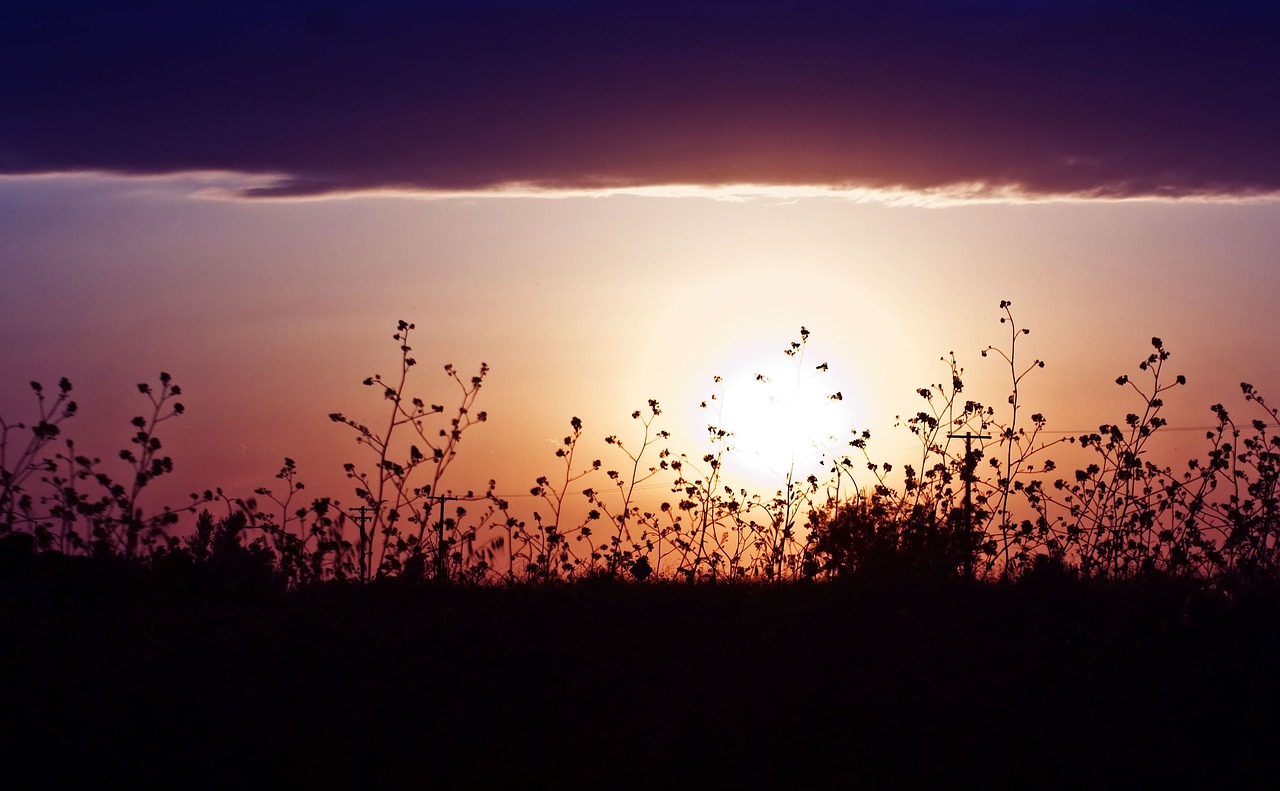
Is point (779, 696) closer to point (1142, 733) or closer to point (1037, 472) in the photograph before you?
point (1142, 733)

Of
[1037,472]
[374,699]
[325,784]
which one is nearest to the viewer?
[325,784]

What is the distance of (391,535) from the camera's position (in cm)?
994

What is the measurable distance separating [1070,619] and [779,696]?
2916 millimetres

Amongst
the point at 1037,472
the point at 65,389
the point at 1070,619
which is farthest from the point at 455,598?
the point at 1037,472

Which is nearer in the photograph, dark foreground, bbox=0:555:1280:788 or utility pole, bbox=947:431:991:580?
dark foreground, bbox=0:555:1280:788

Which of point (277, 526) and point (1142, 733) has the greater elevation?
point (277, 526)

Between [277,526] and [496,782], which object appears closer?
[496,782]

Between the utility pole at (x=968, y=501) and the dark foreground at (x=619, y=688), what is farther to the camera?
the utility pole at (x=968, y=501)

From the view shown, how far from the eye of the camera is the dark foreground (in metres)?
6.16

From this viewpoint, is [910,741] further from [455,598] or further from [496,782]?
[455,598]

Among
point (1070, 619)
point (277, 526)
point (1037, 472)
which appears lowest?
point (1070, 619)

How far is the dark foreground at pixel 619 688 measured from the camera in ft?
20.2

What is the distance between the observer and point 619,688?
7.04 meters

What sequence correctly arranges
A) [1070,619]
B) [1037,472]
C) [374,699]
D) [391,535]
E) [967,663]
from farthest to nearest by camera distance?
[1037,472], [391,535], [1070,619], [967,663], [374,699]
